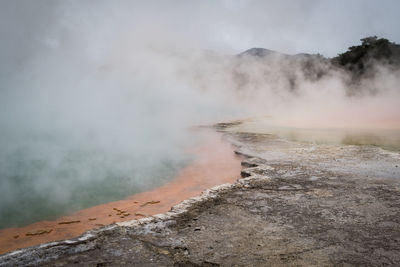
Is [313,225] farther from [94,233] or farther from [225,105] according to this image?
[225,105]

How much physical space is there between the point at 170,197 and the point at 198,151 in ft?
10.2

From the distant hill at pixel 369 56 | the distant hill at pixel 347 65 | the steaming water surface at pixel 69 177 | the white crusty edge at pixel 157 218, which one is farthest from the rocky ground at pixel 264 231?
the distant hill at pixel 369 56

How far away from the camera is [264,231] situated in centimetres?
220

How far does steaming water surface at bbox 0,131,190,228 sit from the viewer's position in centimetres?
394

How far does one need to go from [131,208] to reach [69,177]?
7.41ft

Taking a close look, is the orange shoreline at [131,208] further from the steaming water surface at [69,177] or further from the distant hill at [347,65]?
the distant hill at [347,65]

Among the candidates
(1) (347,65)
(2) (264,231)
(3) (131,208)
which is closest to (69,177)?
(3) (131,208)

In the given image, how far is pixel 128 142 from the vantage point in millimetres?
8469

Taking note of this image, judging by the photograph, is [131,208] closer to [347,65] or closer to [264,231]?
[264,231]

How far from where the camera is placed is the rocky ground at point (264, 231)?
1.85 meters

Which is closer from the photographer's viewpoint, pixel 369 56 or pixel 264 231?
pixel 264 231

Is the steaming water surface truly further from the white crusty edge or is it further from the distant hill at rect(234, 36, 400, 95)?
the distant hill at rect(234, 36, 400, 95)

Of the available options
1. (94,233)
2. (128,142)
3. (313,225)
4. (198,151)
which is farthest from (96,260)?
(128,142)

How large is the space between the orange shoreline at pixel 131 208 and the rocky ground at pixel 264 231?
2.88 ft
